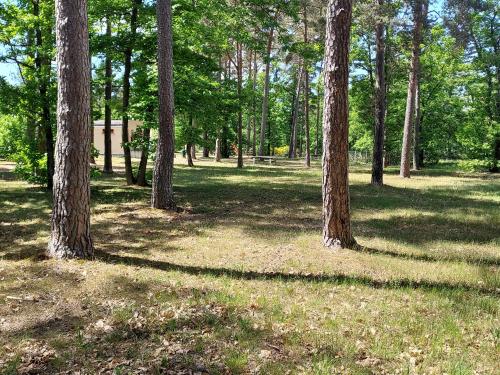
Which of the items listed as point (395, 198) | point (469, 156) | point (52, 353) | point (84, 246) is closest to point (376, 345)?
point (52, 353)

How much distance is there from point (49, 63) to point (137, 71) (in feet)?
9.52

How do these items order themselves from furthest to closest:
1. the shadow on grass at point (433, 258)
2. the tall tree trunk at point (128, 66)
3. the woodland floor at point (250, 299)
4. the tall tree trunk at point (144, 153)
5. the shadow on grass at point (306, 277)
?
the tall tree trunk at point (144, 153) < the tall tree trunk at point (128, 66) < the shadow on grass at point (433, 258) < the shadow on grass at point (306, 277) < the woodland floor at point (250, 299)

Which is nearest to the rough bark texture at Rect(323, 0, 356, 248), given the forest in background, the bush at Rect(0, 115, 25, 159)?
the forest in background

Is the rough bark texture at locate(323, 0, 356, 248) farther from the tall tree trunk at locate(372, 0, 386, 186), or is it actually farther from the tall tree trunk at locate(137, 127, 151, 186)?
the tall tree trunk at locate(372, 0, 386, 186)

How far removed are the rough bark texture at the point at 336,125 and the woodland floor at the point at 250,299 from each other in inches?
21.8

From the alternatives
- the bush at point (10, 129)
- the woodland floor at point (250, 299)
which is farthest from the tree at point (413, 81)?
the bush at point (10, 129)

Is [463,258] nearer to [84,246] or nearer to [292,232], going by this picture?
[292,232]

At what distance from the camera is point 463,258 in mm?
7637

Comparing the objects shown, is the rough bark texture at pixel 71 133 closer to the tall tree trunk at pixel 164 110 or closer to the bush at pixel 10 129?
the tall tree trunk at pixel 164 110

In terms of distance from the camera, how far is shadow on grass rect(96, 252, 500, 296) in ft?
19.7

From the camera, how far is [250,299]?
17.9 ft

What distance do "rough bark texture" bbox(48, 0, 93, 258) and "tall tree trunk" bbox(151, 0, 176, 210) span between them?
4468 mm

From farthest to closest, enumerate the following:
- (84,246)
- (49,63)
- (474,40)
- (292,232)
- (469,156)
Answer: (474,40) < (469,156) < (49,63) < (292,232) < (84,246)

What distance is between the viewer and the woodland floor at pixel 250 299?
401cm
